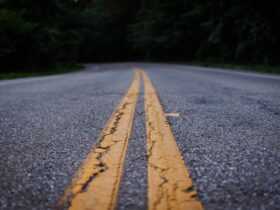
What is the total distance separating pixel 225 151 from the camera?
5.32 ft

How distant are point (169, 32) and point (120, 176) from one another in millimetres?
32544

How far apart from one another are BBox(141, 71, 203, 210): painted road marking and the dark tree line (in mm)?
14369

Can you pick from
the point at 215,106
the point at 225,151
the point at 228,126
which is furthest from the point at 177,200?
the point at 215,106

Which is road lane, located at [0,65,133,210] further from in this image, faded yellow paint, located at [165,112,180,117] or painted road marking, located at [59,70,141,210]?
faded yellow paint, located at [165,112,180,117]

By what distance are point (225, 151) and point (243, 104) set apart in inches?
73.9

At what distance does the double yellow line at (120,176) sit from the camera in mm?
1047

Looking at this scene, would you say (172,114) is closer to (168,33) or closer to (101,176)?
(101,176)

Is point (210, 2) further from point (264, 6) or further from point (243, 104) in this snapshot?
point (243, 104)

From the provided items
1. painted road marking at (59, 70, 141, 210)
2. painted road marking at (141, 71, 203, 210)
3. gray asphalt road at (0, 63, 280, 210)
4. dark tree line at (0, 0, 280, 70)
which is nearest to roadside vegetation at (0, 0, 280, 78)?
dark tree line at (0, 0, 280, 70)

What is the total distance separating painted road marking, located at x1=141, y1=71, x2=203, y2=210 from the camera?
3.42 feet

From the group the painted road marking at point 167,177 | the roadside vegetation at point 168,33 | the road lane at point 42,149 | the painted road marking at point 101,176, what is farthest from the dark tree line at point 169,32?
the painted road marking at point 167,177

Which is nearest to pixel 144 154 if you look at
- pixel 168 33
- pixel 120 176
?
pixel 120 176

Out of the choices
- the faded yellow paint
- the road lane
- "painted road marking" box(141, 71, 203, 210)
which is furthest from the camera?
→ the faded yellow paint

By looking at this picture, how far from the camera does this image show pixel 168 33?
108 ft
